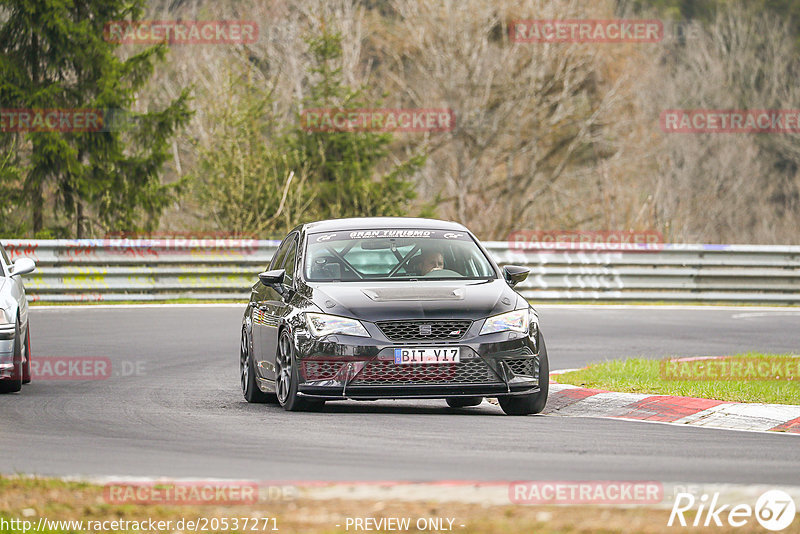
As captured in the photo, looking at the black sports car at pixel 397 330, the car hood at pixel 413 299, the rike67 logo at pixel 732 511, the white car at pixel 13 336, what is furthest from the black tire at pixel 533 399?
the white car at pixel 13 336

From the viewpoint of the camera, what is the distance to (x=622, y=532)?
6.07 m

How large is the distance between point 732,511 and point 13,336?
801cm

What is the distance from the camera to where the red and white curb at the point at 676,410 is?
36.1 ft

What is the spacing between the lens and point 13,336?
12.8 meters

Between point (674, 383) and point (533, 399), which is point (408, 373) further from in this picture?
point (674, 383)

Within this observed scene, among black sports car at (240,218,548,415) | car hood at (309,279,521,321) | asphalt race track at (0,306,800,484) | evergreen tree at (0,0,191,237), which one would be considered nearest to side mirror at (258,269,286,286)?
black sports car at (240,218,548,415)

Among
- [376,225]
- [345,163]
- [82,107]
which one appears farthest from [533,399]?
[345,163]

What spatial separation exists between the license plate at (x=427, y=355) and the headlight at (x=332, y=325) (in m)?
0.31

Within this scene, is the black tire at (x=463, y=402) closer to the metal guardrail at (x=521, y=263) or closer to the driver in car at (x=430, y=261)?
the driver in car at (x=430, y=261)

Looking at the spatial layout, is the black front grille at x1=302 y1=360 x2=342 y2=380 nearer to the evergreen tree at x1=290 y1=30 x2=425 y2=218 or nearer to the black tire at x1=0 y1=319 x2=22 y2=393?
the black tire at x1=0 y1=319 x2=22 y2=393

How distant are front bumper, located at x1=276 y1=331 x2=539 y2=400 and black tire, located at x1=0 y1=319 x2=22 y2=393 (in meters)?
3.23

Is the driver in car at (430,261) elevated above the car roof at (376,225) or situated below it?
below

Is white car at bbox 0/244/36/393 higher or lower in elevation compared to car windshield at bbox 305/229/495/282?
lower

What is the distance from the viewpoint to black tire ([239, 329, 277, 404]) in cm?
1236
